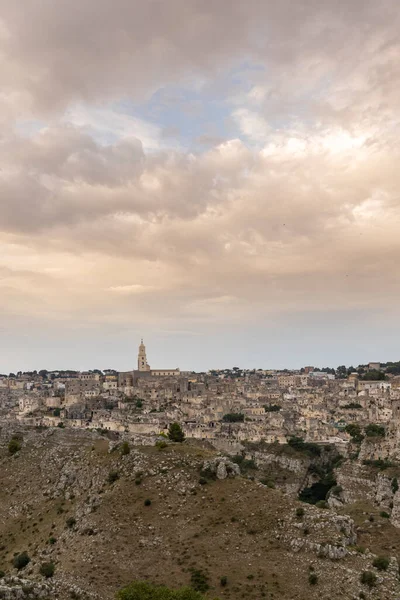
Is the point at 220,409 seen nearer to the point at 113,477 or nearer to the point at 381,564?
the point at 113,477

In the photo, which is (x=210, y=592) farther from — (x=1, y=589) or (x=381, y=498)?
(x=381, y=498)

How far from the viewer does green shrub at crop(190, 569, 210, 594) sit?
3578 cm

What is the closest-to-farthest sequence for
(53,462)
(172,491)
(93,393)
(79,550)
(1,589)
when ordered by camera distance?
1. (1,589)
2. (79,550)
3. (172,491)
4. (53,462)
5. (93,393)

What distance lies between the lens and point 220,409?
419ft

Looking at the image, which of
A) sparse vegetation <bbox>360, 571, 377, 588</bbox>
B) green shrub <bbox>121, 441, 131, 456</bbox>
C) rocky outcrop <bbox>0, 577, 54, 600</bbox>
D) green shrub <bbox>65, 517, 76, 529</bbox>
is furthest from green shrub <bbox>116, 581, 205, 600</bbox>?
green shrub <bbox>121, 441, 131, 456</bbox>

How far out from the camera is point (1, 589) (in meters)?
31.6

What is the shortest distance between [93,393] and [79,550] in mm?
110237

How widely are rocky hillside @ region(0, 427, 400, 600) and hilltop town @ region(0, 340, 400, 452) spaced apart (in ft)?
101

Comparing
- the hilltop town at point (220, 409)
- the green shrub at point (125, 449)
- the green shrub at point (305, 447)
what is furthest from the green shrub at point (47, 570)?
the green shrub at point (305, 447)

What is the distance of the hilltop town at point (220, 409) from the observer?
103625 millimetres

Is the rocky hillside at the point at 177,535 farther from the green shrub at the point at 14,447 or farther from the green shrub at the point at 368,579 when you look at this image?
the green shrub at the point at 14,447

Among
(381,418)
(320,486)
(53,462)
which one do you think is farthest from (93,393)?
(53,462)

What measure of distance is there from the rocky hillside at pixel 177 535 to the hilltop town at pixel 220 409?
101ft

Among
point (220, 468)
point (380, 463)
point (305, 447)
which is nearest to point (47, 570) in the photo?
point (220, 468)
